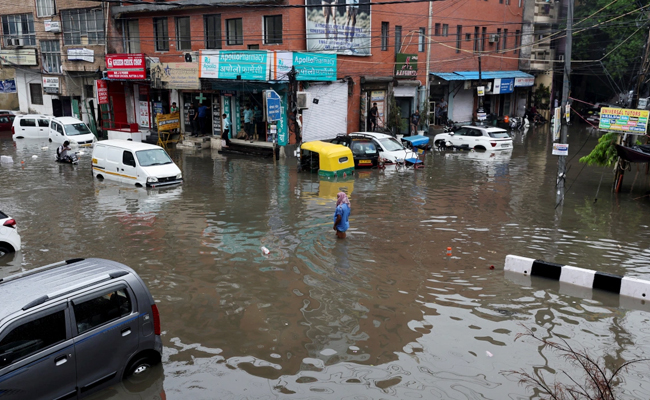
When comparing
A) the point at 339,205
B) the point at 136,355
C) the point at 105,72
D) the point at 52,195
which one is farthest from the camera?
the point at 105,72

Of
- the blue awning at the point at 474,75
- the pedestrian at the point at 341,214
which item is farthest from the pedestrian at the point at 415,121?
the pedestrian at the point at 341,214

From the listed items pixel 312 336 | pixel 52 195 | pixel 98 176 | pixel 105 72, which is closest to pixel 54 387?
pixel 312 336

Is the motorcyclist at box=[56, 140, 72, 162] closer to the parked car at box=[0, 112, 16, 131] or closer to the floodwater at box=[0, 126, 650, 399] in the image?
the floodwater at box=[0, 126, 650, 399]

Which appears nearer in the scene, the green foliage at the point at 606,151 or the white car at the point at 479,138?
the green foliage at the point at 606,151

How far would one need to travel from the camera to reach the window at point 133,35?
34.7 metres

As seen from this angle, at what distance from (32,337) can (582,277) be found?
9.27 m

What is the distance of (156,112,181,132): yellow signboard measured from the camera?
31517mm

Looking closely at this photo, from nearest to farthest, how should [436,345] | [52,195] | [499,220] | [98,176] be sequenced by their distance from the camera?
1. [436,345]
2. [499,220]
3. [52,195]
4. [98,176]

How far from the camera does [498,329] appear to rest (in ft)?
28.6

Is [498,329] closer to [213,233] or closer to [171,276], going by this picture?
[171,276]

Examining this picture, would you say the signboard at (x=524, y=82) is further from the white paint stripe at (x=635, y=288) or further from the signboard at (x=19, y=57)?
the white paint stripe at (x=635, y=288)

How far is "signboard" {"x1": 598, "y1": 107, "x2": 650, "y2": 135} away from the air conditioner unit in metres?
13.6

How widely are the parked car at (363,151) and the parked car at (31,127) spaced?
2027 centimetres

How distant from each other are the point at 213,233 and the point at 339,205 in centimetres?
343
